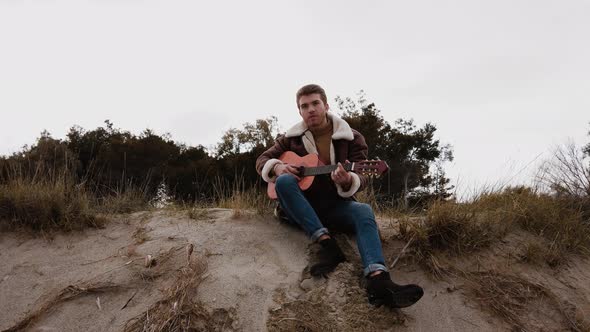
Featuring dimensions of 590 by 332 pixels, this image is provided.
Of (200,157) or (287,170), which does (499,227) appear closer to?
(287,170)

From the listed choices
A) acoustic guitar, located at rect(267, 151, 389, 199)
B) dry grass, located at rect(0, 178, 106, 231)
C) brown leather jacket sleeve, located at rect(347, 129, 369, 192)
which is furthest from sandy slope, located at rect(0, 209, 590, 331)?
brown leather jacket sleeve, located at rect(347, 129, 369, 192)

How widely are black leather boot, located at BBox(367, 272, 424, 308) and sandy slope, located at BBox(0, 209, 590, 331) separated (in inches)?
7.4

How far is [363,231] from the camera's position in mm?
3443

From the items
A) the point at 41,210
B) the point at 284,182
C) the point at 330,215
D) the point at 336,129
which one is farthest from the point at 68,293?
the point at 336,129

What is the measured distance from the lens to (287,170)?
12.6ft

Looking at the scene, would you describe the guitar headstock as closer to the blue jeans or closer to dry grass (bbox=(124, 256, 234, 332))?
the blue jeans

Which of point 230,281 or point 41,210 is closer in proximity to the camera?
point 230,281

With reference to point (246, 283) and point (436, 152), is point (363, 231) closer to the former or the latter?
point (246, 283)

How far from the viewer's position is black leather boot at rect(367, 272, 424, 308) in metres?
2.99

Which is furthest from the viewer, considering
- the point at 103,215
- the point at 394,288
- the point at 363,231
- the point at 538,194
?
the point at 538,194

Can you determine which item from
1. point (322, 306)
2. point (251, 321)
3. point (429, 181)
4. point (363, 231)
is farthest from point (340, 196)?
point (429, 181)

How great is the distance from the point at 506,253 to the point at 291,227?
198 cm

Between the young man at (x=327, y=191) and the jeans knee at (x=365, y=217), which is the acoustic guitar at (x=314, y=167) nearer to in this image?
the young man at (x=327, y=191)

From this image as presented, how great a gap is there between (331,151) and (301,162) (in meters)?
0.28
